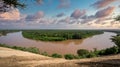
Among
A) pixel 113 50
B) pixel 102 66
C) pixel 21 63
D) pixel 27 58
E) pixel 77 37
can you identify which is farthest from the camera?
pixel 77 37

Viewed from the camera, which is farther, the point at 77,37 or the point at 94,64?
the point at 77,37

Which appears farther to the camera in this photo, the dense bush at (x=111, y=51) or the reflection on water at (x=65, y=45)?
the reflection on water at (x=65, y=45)

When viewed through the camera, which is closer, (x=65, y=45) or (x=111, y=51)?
(x=111, y=51)

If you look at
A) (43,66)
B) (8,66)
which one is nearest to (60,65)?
(43,66)

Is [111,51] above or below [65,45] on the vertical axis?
above

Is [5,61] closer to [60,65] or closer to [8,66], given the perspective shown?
[8,66]

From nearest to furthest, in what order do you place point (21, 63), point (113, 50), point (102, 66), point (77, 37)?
point (102, 66)
point (21, 63)
point (113, 50)
point (77, 37)

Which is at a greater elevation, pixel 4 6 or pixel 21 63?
pixel 4 6

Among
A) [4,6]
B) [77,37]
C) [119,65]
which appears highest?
[4,6]

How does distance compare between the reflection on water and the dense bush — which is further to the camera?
the reflection on water

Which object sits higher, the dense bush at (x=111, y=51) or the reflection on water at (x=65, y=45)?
the dense bush at (x=111, y=51)

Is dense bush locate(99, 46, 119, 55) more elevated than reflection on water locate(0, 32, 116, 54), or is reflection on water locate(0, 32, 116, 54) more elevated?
dense bush locate(99, 46, 119, 55)
